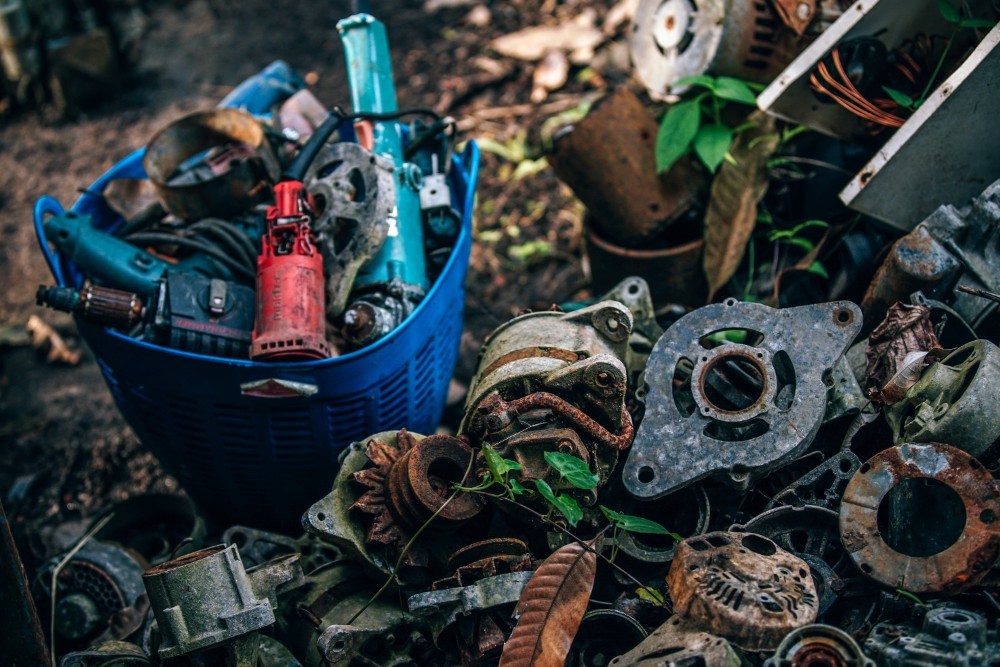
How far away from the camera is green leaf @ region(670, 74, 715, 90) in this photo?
2.49m

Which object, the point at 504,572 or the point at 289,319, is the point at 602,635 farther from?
the point at 289,319

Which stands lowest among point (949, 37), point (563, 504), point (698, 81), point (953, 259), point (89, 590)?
point (89, 590)

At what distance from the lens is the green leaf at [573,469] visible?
1.65 metres

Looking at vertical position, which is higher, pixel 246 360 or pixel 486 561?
pixel 246 360

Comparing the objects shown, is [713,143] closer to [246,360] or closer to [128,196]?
[246,360]

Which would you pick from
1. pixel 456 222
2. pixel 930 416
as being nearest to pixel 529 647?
pixel 930 416

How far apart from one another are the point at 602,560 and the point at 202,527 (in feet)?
3.78

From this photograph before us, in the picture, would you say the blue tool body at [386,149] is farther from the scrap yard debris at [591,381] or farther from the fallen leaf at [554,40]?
the fallen leaf at [554,40]

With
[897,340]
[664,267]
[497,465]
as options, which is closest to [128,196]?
[497,465]

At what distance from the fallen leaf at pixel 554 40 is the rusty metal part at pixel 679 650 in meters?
3.34

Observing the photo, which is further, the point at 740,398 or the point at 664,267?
the point at 664,267

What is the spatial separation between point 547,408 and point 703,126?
4.08 feet

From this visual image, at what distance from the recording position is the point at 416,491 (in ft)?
5.70

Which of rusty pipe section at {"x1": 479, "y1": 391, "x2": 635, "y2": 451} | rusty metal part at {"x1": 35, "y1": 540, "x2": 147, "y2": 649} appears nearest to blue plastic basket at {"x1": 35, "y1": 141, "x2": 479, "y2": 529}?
rusty metal part at {"x1": 35, "y1": 540, "x2": 147, "y2": 649}
